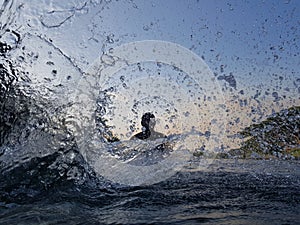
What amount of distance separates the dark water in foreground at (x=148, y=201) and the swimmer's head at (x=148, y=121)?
1.33 metres

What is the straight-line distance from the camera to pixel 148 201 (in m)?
3.79

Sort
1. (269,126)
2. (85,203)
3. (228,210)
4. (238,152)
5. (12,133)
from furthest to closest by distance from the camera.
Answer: (238,152), (269,126), (12,133), (85,203), (228,210)

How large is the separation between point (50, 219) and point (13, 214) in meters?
0.46

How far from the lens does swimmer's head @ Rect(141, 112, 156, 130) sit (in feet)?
20.1

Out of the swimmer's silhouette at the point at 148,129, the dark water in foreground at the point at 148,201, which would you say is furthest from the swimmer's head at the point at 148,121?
the dark water in foreground at the point at 148,201

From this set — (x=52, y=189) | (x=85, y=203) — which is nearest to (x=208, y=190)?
(x=85, y=203)

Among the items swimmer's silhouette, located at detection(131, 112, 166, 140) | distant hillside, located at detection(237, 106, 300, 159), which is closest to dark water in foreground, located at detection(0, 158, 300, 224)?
swimmer's silhouette, located at detection(131, 112, 166, 140)

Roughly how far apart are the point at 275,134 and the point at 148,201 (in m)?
4.48

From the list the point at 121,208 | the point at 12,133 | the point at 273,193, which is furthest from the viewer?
the point at 12,133

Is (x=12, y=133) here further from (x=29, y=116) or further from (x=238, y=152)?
(x=238, y=152)

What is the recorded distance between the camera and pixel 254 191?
4250 mm

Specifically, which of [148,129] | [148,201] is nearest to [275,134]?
[148,129]

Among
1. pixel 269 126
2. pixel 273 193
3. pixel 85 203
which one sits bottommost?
pixel 273 193

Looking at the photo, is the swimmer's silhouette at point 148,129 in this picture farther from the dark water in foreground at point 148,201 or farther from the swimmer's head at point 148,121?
the dark water in foreground at point 148,201
